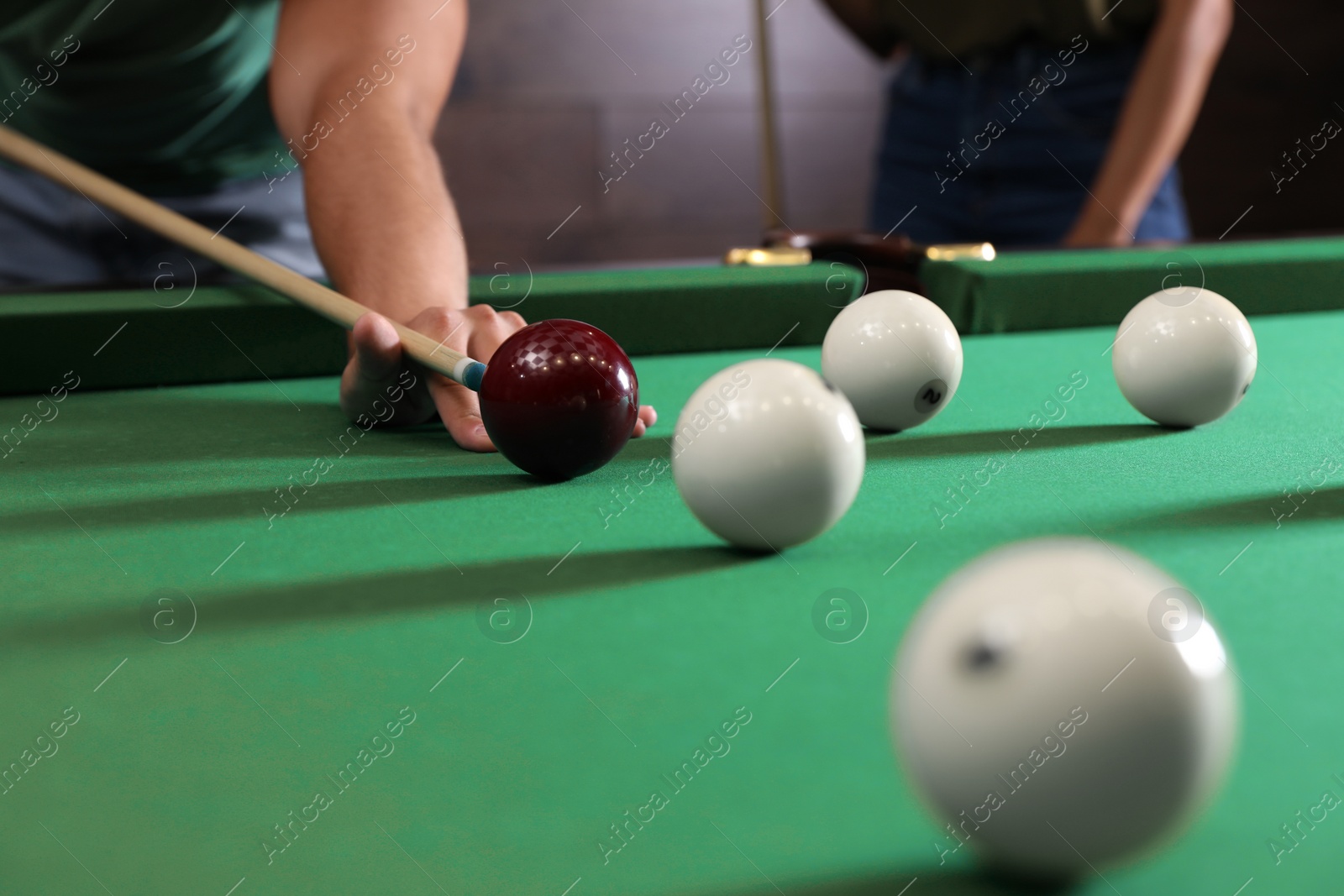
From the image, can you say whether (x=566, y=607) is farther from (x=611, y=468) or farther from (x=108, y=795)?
(x=611, y=468)

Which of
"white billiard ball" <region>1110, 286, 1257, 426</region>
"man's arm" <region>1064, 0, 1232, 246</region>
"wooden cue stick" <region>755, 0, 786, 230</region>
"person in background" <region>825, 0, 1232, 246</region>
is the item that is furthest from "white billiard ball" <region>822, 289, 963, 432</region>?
"wooden cue stick" <region>755, 0, 786, 230</region>

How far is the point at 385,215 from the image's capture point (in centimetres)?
222

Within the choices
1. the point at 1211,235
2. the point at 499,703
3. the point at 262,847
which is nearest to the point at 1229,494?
the point at 499,703

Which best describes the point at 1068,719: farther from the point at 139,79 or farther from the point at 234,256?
the point at 139,79

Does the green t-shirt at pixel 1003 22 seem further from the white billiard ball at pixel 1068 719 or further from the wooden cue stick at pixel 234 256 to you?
the white billiard ball at pixel 1068 719

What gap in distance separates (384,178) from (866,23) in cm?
288

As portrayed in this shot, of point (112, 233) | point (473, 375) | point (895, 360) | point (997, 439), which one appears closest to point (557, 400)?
point (473, 375)

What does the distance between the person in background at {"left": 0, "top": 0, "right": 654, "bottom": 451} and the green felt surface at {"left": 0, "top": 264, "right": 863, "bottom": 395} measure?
0.47 feet

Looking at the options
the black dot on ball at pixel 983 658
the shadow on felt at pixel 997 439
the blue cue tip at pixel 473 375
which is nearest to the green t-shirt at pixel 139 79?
the blue cue tip at pixel 473 375

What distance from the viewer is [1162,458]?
5.01 ft

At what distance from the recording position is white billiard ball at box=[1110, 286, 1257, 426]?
5.29ft

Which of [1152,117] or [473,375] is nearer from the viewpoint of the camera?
[473,375]

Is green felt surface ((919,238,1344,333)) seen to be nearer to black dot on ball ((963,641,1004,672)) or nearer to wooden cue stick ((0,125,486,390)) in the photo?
wooden cue stick ((0,125,486,390))

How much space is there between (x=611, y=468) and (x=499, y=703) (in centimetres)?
75
